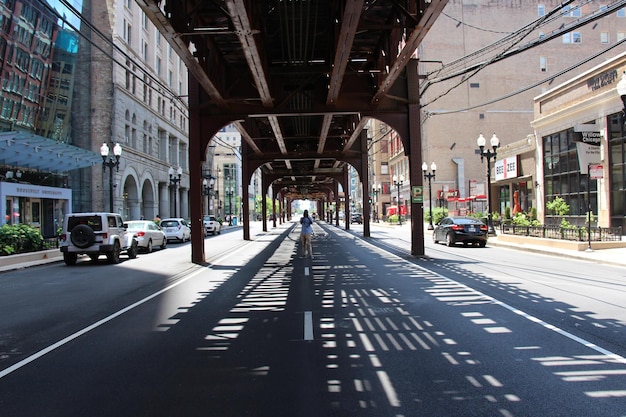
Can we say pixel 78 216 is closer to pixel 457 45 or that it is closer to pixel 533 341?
pixel 533 341

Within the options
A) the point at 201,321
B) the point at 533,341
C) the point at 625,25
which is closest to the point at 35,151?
the point at 201,321

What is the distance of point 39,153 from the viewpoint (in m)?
29.4

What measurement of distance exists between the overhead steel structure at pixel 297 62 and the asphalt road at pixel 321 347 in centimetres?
551

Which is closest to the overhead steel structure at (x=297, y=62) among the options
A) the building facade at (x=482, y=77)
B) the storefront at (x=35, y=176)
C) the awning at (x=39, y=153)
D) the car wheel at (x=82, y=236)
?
the car wheel at (x=82, y=236)

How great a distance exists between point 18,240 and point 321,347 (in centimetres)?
1733

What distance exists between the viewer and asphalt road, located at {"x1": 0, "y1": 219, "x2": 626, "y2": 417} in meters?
4.54

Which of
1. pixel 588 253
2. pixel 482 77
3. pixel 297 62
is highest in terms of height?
pixel 482 77

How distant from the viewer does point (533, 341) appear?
643cm

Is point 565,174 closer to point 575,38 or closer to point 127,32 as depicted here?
point 127,32

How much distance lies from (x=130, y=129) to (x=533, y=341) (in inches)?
1810

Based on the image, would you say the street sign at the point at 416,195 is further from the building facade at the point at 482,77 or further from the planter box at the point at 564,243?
the building facade at the point at 482,77

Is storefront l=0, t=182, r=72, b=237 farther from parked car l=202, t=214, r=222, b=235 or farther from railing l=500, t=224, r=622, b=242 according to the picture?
railing l=500, t=224, r=622, b=242

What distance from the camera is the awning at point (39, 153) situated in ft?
84.3

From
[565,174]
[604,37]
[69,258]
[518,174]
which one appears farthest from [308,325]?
[604,37]
